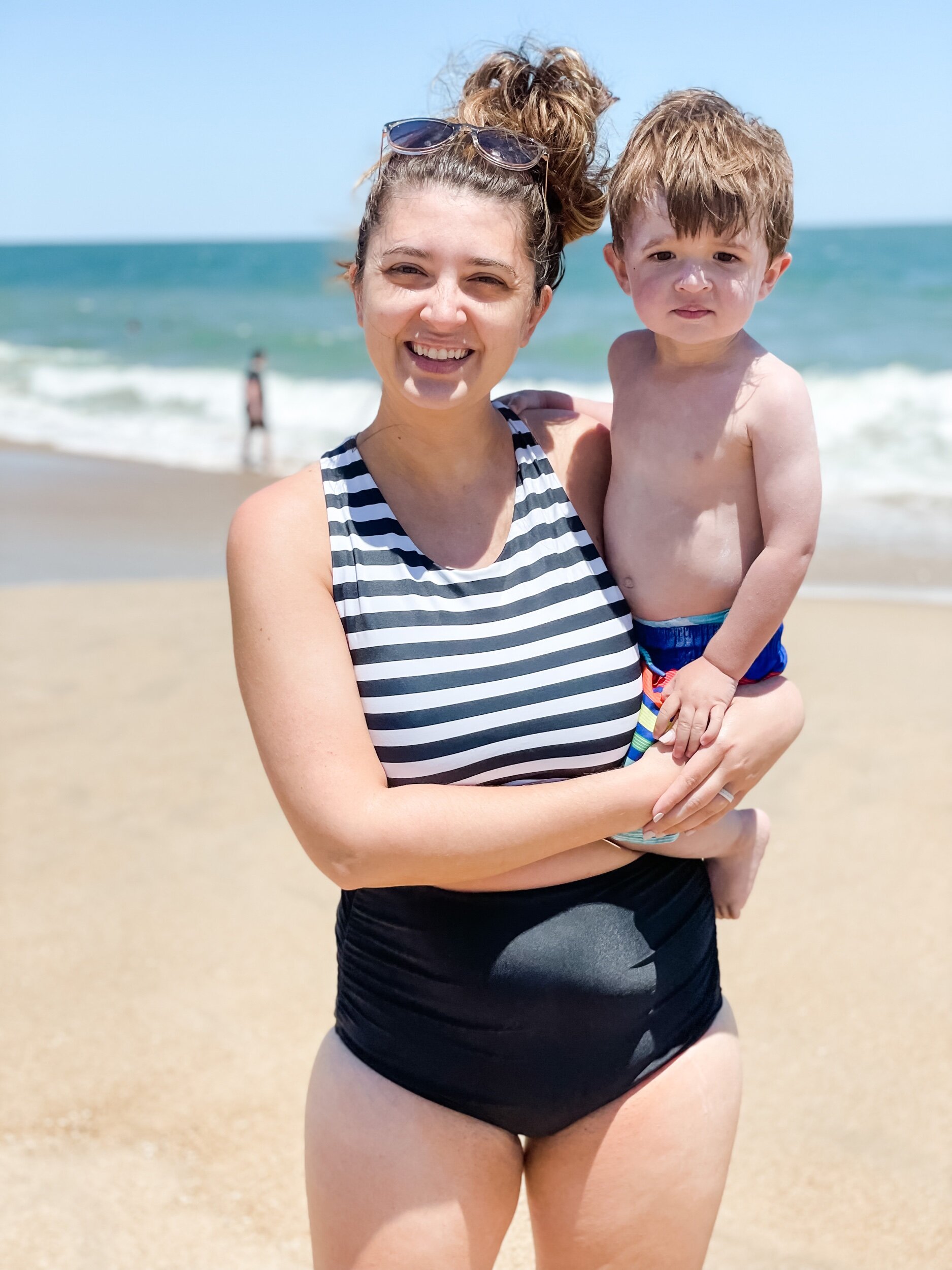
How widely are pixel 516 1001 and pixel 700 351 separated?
1.11 meters

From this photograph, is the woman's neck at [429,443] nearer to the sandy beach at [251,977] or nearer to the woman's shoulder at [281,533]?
the woman's shoulder at [281,533]

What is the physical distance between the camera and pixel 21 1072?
369cm

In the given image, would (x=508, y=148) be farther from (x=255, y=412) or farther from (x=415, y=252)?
(x=255, y=412)

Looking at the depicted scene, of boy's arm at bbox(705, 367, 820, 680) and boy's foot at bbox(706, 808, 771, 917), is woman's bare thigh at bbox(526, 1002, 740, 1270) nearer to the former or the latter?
boy's foot at bbox(706, 808, 771, 917)

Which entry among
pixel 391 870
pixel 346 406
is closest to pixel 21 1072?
pixel 391 870

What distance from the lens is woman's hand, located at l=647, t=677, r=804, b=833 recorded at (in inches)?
70.3

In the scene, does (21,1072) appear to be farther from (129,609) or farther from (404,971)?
(129,609)

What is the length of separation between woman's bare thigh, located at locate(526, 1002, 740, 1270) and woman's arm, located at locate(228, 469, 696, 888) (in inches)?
16.7

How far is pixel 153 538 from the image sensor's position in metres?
11.2

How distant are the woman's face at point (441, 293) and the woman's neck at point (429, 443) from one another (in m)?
0.06

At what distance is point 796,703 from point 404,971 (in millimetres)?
784

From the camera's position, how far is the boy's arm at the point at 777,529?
1927 mm

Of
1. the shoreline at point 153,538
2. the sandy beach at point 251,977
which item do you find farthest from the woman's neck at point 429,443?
the shoreline at point 153,538

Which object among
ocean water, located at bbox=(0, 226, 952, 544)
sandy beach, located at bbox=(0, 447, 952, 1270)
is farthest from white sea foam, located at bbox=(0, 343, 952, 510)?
sandy beach, located at bbox=(0, 447, 952, 1270)
